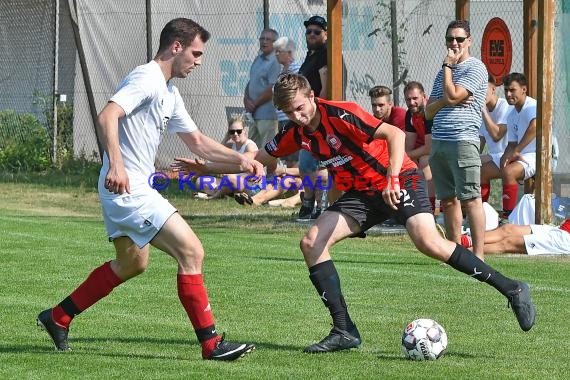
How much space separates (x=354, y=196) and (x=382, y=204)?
0.19 m

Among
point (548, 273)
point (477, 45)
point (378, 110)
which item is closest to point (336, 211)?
point (548, 273)

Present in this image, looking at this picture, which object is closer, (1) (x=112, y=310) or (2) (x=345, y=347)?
(2) (x=345, y=347)

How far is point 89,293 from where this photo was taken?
739 centimetres

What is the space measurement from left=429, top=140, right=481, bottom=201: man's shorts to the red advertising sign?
433 cm

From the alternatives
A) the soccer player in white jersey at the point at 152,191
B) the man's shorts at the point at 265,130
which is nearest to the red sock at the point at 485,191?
the man's shorts at the point at 265,130

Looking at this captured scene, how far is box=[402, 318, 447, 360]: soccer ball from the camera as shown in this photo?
276 inches

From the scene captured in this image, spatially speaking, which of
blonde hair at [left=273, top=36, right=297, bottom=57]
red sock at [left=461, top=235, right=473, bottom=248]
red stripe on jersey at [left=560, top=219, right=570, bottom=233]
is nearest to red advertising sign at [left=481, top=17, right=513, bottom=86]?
blonde hair at [left=273, top=36, right=297, bottom=57]

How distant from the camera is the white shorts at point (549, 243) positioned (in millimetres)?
12172

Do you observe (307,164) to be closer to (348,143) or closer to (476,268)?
(348,143)

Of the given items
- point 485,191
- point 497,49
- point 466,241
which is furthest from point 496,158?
point 466,241

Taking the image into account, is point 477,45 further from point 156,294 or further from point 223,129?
point 156,294

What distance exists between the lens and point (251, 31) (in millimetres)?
19859

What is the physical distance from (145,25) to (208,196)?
4.31 meters

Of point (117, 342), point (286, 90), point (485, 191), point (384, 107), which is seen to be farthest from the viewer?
point (485, 191)
